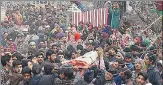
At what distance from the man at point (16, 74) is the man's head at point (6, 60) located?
5.2 inches

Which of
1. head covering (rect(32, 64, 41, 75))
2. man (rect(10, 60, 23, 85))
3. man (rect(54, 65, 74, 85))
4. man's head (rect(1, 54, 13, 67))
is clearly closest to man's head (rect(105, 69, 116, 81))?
man (rect(54, 65, 74, 85))

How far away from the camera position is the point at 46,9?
5.18m

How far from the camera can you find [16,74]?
15.3ft

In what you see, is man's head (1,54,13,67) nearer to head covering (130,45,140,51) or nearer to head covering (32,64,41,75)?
head covering (32,64,41,75)

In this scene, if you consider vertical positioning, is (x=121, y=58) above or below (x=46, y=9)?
below

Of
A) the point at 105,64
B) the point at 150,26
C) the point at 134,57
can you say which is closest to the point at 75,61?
the point at 105,64

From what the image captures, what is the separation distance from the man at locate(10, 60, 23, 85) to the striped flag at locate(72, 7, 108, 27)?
0.95 metres

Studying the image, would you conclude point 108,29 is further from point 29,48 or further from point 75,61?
point 29,48

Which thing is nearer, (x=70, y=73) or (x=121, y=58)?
(x=70, y=73)

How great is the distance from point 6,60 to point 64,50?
0.75m

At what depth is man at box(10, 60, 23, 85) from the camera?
461cm

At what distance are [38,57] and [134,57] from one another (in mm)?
1191

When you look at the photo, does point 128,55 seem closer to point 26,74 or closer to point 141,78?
point 141,78

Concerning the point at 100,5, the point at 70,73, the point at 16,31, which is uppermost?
the point at 100,5
